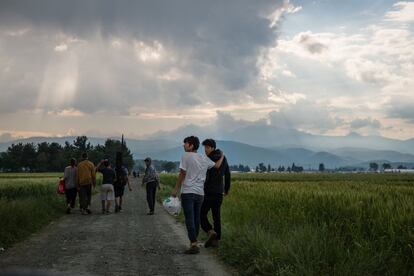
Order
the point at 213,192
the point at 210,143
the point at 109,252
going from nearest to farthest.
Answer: the point at 109,252
the point at 213,192
the point at 210,143

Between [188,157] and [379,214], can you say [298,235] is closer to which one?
A: [379,214]

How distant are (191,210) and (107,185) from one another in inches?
388

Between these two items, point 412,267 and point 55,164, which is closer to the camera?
point 412,267

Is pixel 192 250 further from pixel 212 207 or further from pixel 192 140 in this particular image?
pixel 192 140

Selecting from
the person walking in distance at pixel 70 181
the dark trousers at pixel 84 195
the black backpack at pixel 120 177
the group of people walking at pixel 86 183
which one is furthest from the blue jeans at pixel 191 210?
the black backpack at pixel 120 177

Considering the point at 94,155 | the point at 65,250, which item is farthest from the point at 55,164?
the point at 65,250

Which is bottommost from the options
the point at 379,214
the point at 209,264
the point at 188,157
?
the point at 209,264

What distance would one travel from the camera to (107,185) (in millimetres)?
19500

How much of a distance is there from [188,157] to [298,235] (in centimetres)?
272

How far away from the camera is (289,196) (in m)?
15.3

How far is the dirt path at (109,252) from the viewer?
8.24 metres

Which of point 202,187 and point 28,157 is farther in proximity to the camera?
point 28,157

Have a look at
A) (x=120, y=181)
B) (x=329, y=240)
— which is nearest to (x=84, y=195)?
(x=120, y=181)

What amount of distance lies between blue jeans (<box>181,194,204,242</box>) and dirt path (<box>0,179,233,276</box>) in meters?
0.44
